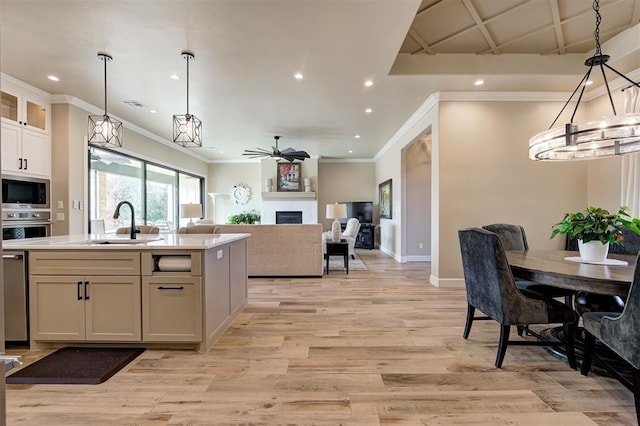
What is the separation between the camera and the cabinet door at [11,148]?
Answer: 4031 millimetres

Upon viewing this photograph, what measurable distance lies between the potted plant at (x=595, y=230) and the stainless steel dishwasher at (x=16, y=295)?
4462 millimetres

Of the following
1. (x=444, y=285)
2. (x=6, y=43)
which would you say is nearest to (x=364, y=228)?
(x=444, y=285)

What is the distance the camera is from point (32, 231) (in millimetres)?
4406

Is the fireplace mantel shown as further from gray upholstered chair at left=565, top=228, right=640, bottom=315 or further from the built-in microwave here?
gray upholstered chair at left=565, top=228, right=640, bottom=315

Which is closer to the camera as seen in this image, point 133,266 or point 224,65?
point 133,266

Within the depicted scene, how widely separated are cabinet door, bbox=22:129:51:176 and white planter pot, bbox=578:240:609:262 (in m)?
6.40

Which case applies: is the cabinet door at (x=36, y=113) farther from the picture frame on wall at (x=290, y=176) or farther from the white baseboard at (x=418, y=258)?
the white baseboard at (x=418, y=258)

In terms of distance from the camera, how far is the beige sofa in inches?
211

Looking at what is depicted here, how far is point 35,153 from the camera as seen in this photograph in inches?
175

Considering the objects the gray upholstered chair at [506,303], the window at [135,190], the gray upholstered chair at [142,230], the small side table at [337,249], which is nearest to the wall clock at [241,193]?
the window at [135,190]

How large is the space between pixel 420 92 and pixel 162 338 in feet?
14.4

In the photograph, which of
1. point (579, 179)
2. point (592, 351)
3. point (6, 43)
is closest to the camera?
point (592, 351)

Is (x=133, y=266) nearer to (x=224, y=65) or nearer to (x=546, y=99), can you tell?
(x=224, y=65)

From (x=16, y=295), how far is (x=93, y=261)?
2.35 feet
